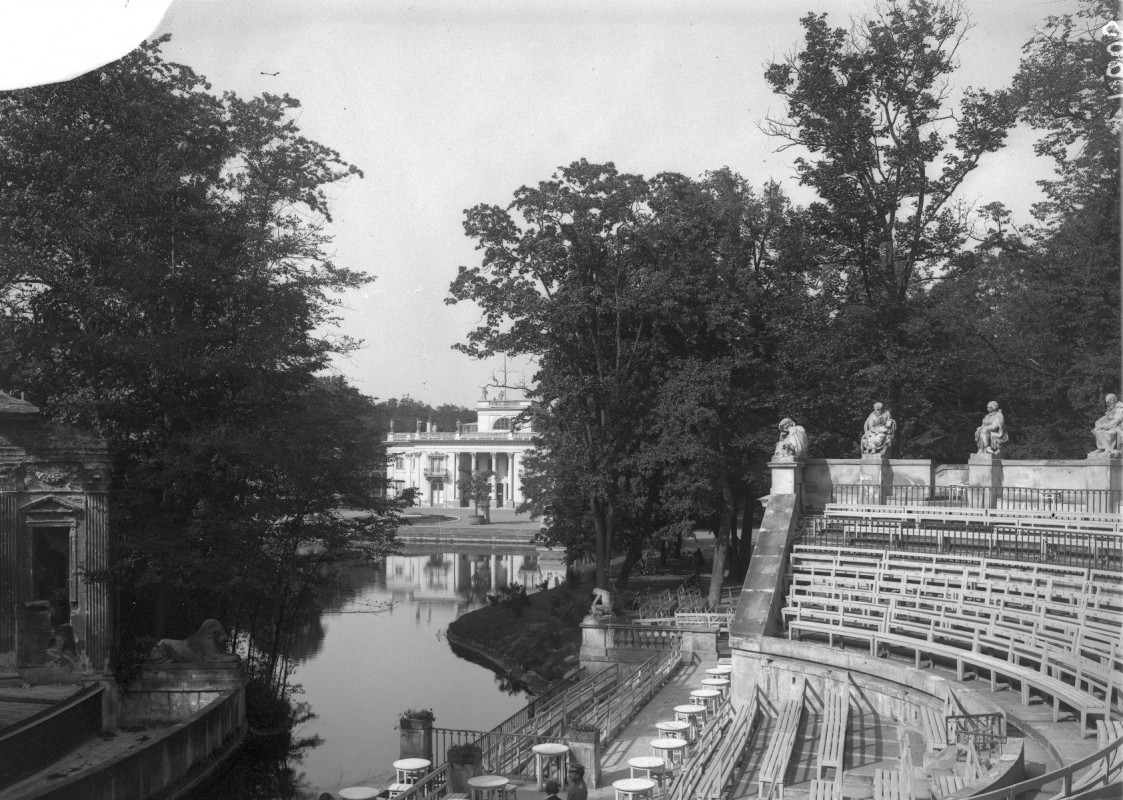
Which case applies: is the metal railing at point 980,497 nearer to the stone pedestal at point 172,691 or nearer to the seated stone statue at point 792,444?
the seated stone statue at point 792,444

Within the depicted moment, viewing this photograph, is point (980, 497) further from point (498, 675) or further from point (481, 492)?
point (481, 492)

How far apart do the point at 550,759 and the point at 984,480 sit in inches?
510

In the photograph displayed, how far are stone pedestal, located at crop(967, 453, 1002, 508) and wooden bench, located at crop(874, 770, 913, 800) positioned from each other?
11847 millimetres

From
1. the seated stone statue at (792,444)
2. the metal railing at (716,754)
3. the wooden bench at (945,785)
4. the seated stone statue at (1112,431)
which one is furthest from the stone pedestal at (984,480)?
the wooden bench at (945,785)

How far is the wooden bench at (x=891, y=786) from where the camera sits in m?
12.3

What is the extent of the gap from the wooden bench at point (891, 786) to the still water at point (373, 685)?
1086cm

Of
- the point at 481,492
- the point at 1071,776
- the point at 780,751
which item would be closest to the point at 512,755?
the point at 780,751

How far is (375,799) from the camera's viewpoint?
15141mm

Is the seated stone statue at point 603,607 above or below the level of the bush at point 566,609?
above

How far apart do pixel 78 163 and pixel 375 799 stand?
52.7 ft

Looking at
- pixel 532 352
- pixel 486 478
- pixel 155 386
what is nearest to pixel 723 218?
pixel 532 352

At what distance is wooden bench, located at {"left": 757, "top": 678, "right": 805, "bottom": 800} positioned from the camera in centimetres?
1408

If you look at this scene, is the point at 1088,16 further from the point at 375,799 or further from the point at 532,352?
the point at 375,799

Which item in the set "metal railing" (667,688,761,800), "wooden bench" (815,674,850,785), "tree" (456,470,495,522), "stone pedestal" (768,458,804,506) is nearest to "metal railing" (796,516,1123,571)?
"stone pedestal" (768,458,804,506)
